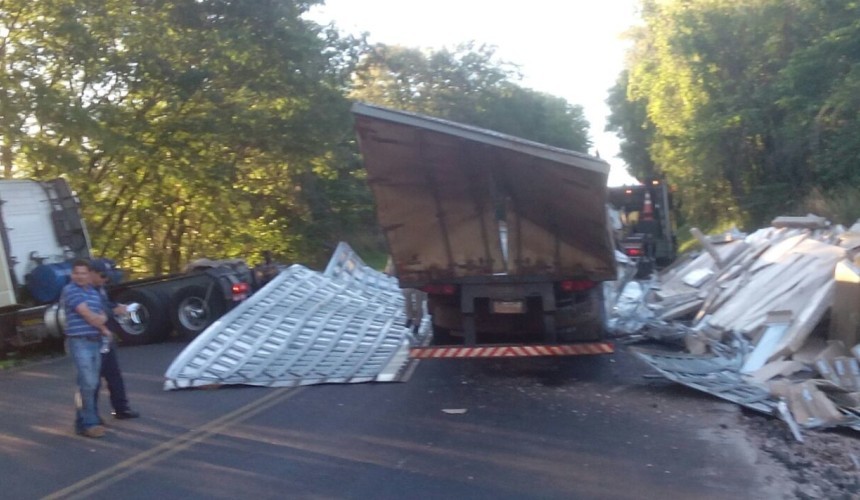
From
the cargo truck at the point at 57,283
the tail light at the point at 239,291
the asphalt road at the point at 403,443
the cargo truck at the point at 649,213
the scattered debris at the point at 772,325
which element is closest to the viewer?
the asphalt road at the point at 403,443

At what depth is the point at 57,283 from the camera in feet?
55.3

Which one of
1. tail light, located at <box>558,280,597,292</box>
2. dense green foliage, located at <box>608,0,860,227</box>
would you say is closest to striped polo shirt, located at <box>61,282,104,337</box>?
tail light, located at <box>558,280,597,292</box>

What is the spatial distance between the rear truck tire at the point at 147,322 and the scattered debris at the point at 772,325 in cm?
746

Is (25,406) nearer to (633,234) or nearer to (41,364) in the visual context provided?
(41,364)

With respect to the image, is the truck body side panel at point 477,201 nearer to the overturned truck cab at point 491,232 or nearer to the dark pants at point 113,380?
the overturned truck cab at point 491,232

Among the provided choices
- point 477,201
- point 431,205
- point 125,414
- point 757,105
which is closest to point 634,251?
point 757,105

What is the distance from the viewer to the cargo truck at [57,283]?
16.4 meters

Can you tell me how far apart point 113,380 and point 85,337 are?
655mm

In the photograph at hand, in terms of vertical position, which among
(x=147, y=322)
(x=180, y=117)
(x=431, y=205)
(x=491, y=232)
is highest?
(x=180, y=117)

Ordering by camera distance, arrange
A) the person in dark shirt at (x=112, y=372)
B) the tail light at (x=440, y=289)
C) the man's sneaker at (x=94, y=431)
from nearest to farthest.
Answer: the man's sneaker at (x=94, y=431) → the person in dark shirt at (x=112, y=372) → the tail light at (x=440, y=289)

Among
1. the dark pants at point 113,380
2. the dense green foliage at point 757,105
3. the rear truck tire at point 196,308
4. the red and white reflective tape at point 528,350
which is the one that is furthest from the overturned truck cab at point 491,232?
the dense green foliage at point 757,105

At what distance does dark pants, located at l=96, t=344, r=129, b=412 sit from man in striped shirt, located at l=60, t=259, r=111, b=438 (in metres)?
0.34

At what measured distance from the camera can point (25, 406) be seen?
11.5 m

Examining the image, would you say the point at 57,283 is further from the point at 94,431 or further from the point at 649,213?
the point at 649,213
